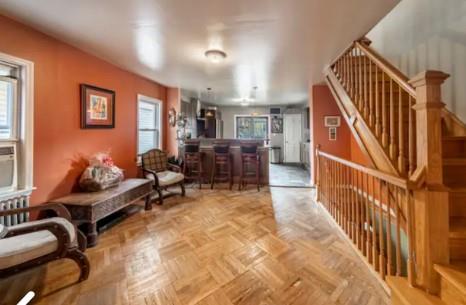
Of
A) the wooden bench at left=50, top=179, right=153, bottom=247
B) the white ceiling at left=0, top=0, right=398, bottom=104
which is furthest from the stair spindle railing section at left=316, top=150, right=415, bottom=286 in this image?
the wooden bench at left=50, top=179, right=153, bottom=247

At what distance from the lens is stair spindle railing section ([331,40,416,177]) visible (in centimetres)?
177

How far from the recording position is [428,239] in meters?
1.35

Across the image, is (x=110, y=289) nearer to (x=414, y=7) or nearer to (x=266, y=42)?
(x=266, y=42)

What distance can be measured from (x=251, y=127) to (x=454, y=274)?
344 inches

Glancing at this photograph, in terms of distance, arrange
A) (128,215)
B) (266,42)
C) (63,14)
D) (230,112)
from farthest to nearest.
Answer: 1. (230,112)
2. (128,215)
3. (266,42)
4. (63,14)

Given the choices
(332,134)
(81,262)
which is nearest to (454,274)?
(81,262)

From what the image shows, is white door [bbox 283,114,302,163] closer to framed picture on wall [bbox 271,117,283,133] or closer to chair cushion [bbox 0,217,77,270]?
framed picture on wall [bbox 271,117,283,133]

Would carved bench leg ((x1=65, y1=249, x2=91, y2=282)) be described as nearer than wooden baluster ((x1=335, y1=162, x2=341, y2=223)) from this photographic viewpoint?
Yes

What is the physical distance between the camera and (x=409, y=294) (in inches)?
54.0

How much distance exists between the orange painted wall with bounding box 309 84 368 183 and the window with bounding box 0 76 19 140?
16.5 feet

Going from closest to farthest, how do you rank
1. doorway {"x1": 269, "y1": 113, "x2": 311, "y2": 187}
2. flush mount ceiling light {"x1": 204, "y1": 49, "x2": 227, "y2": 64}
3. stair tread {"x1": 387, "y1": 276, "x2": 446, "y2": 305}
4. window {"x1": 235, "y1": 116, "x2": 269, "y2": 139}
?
stair tread {"x1": 387, "y1": 276, "x2": 446, "y2": 305} < flush mount ceiling light {"x1": 204, "y1": 49, "x2": 227, "y2": 64} < doorway {"x1": 269, "y1": 113, "x2": 311, "y2": 187} < window {"x1": 235, "y1": 116, "x2": 269, "y2": 139}

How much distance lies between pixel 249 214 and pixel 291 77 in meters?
3.00

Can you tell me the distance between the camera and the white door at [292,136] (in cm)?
895

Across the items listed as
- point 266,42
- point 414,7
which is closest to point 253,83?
point 266,42
